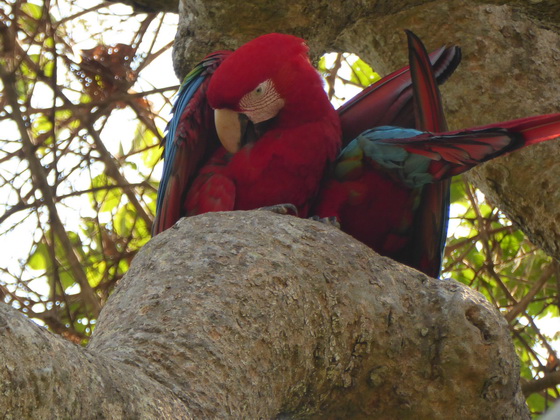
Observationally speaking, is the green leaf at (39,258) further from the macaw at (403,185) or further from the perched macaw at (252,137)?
the macaw at (403,185)

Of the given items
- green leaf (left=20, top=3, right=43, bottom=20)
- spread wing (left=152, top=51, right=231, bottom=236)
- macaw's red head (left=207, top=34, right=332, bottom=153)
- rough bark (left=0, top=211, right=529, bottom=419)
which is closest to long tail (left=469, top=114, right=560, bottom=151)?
rough bark (left=0, top=211, right=529, bottom=419)

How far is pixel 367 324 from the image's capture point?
4.20 ft

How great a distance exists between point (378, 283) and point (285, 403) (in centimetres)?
28

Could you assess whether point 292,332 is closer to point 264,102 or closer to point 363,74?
point 264,102

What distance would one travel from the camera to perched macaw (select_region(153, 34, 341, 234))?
180 cm

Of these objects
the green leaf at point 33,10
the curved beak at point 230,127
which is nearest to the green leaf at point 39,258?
the green leaf at point 33,10

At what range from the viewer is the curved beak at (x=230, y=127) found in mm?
1841

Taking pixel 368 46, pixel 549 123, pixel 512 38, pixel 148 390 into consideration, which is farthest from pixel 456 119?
pixel 148 390

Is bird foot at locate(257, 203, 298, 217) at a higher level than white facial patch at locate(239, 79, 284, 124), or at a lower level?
lower

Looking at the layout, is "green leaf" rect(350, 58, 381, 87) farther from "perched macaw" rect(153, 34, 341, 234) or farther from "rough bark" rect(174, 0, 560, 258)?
"perched macaw" rect(153, 34, 341, 234)

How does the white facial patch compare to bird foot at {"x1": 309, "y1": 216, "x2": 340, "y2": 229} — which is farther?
the white facial patch

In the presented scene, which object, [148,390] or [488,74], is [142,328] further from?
[488,74]

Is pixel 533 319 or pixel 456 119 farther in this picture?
pixel 533 319

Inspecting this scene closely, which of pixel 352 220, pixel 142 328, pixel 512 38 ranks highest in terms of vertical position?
pixel 512 38
